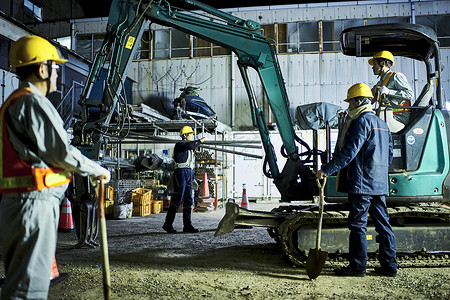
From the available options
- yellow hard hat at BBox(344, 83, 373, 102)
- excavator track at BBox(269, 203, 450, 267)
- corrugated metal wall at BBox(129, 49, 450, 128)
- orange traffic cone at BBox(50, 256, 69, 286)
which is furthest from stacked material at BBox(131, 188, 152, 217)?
yellow hard hat at BBox(344, 83, 373, 102)

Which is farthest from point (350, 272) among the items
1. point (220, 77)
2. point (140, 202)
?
point (220, 77)

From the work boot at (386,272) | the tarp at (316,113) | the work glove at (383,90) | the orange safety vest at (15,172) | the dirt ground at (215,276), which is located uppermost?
the tarp at (316,113)

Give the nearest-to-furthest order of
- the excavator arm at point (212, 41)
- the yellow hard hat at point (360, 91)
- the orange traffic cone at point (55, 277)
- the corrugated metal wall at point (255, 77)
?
the orange traffic cone at point (55, 277), the yellow hard hat at point (360, 91), the excavator arm at point (212, 41), the corrugated metal wall at point (255, 77)

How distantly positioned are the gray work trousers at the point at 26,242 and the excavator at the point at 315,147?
3166mm

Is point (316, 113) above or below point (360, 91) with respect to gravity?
above

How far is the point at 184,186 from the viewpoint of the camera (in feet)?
27.2

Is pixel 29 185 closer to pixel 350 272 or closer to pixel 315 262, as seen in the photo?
pixel 315 262

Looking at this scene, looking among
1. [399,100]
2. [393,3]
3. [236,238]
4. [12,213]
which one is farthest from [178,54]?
[12,213]

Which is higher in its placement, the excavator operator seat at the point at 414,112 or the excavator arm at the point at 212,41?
the excavator arm at the point at 212,41

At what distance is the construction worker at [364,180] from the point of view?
4633 mm

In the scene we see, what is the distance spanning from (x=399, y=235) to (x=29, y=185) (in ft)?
14.9

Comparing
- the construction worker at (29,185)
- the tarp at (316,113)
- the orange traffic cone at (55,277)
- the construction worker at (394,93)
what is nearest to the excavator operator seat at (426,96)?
the construction worker at (394,93)

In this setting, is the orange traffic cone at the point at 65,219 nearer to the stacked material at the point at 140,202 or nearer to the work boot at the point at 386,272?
the stacked material at the point at 140,202

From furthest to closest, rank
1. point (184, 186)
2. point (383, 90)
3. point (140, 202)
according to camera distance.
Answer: point (140, 202), point (184, 186), point (383, 90)
